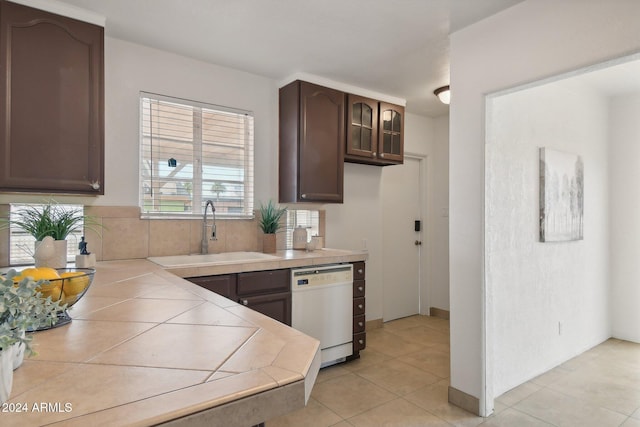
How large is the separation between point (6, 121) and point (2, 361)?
6.69 feet

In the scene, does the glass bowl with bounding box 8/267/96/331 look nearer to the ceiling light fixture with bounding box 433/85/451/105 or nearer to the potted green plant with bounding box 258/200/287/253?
the potted green plant with bounding box 258/200/287/253

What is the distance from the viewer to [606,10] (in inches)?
71.5

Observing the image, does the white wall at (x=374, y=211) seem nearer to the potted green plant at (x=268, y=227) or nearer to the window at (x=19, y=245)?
the potted green plant at (x=268, y=227)

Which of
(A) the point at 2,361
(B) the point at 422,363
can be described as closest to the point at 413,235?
(B) the point at 422,363

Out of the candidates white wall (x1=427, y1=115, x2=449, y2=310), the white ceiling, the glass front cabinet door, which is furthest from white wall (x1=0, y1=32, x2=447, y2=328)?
white wall (x1=427, y1=115, x2=449, y2=310)

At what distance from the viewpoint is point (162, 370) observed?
2.41ft

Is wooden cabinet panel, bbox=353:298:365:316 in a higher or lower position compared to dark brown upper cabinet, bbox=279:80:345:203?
lower

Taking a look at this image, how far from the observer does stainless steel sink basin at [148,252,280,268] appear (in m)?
2.47

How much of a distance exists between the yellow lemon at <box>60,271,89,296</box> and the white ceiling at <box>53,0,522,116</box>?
73.5 inches

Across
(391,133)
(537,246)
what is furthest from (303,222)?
(537,246)

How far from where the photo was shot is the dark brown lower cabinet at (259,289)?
246 centimetres

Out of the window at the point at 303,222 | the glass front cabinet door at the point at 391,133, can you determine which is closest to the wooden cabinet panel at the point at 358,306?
the window at the point at 303,222

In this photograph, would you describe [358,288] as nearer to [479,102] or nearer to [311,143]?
[311,143]

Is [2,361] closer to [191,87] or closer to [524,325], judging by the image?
[191,87]
